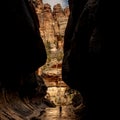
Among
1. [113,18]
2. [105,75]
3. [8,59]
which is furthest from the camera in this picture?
[8,59]

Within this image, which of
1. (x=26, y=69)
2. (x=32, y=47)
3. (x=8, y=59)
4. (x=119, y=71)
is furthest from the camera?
(x=26, y=69)

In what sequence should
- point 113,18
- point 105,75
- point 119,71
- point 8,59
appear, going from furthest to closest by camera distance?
point 8,59 < point 105,75 < point 119,71 < point 113,18

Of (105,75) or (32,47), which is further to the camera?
(32,47)

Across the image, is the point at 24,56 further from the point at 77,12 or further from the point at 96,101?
the point at 96,101

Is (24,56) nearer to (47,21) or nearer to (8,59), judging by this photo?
(8,59)

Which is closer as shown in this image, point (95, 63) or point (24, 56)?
point (95, 63)

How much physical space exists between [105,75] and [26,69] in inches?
321

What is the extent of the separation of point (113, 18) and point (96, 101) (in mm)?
4870

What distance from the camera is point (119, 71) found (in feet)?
32.1

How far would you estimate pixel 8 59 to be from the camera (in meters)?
14.6

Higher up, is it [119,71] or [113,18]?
[113,18]

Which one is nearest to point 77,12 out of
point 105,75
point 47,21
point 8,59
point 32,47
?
point 32,47

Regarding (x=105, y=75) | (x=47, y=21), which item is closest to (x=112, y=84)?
(x=105, y=75)

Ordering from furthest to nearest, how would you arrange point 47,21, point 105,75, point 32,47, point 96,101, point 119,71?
1. point 47,21
2. point 32,47
3. point 96,101
4. point 105,75
5. point 119,71
